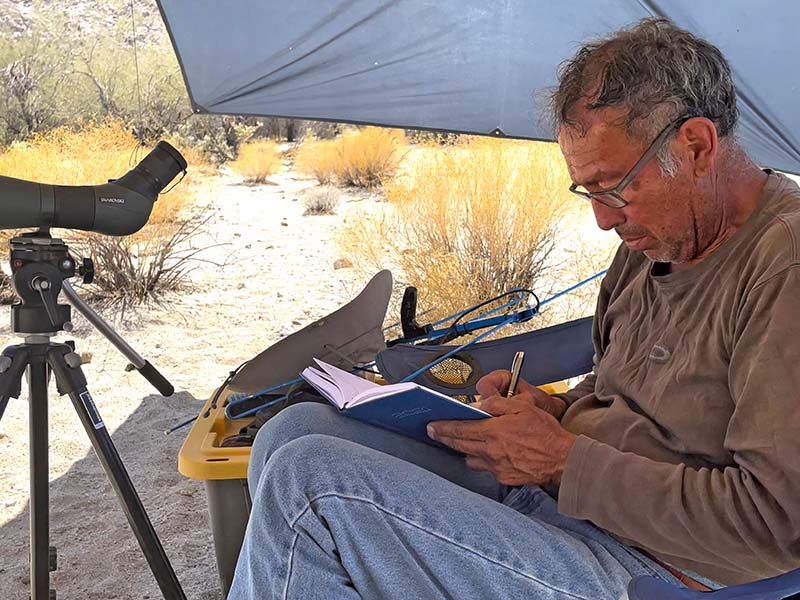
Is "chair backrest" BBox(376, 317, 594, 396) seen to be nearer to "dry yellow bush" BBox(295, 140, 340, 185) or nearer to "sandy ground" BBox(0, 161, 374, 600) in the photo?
"sandy ground" BBox(0, 161, 374, 600)

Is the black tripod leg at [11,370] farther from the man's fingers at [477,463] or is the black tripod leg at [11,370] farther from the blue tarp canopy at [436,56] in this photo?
the blue tarp canopy at [436,56]

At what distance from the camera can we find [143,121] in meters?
11.0

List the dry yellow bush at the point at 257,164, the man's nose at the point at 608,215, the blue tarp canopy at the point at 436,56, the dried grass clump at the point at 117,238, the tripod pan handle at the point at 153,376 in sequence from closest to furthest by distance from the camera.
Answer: the man's nose at the point at 608,215 → the tripod pan handle at the point at 153,376 → the blue tarp canopy at the point at 436,56 → the dried grass clump at the point at 117,238 → the dry yellow bush at the point at 257,164

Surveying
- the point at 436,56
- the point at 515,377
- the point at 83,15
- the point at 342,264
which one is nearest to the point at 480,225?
the point at 342,264

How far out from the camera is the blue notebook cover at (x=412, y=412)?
1379mm

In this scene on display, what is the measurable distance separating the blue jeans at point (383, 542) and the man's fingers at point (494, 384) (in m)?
0.50

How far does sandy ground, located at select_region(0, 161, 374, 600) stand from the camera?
2.31m

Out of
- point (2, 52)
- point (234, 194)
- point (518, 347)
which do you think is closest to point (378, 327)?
point (518, 347)

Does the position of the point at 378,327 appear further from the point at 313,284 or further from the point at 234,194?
the point at 234,194

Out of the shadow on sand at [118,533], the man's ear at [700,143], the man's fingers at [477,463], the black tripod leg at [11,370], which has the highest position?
the man's ear at [700,143]

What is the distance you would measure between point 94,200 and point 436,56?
1463 mm

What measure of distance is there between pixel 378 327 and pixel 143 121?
31.2 feet

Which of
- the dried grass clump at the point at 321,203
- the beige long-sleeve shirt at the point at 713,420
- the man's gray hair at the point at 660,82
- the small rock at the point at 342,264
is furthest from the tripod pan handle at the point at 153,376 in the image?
the dried grass clump at the point at 321,203

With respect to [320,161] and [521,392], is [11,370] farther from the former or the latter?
[320,161]
